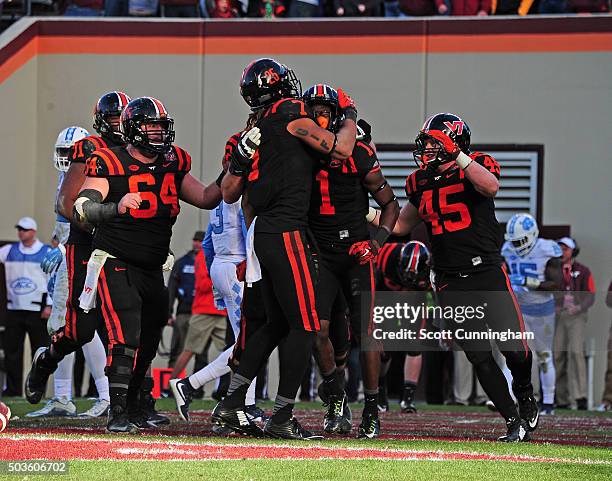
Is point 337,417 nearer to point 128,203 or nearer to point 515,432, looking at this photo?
point 515,432

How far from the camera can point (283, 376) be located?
6734mm

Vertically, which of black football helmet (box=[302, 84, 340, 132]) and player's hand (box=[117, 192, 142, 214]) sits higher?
black football helmet (box=[302, 84, 340, 132])

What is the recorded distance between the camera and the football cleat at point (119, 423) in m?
7.07

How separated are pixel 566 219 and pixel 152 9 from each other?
18.9 ft

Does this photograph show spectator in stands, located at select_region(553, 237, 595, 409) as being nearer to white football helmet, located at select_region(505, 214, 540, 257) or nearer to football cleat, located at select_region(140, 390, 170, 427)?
white football helmet, located at select_region(505, 214, 540, 257)

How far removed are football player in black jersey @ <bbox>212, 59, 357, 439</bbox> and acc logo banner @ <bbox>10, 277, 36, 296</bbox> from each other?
7.17 m

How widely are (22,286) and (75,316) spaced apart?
6218 millimetres

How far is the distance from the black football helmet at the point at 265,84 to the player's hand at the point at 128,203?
83 centimetres

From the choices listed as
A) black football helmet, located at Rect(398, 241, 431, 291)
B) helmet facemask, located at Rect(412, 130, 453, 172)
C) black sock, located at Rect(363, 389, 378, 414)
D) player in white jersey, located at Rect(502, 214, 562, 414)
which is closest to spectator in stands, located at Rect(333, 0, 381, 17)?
player in white jersey, located at Rect(502, 214, 562, 414)

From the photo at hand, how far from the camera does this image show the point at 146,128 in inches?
288

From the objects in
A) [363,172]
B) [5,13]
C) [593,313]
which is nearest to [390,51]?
[593,313]

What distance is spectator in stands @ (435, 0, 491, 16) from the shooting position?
609 inches

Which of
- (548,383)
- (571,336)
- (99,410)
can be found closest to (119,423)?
(99,410)

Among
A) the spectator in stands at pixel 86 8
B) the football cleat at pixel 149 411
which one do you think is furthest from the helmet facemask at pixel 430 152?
the spectator in stands at pixel 86 8
